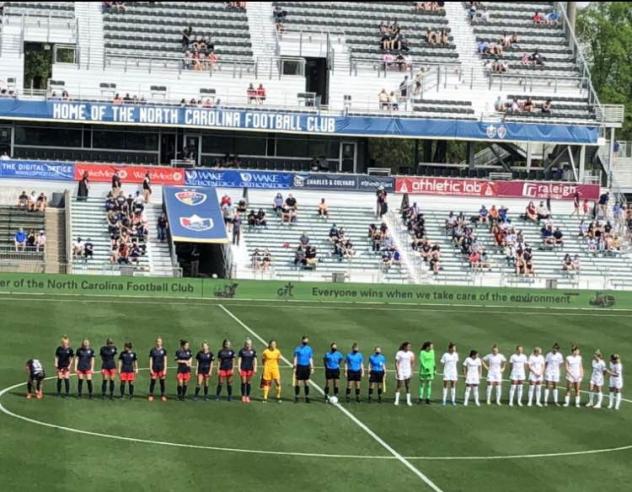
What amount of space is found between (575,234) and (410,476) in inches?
1775

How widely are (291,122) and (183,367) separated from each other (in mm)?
38608

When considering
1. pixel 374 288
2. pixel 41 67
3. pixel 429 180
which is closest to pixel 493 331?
pixel 374 288

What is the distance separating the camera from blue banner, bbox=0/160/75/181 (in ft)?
217

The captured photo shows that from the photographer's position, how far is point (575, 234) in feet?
231

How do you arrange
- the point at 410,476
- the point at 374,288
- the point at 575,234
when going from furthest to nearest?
the point at 575,234
the point at 374,288
the point at 410,476

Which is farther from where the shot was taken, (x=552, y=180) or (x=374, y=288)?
(x=552, y=180)

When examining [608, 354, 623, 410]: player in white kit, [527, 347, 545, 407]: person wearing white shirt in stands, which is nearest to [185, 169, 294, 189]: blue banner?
[527, 347, 545, 407]: person wearing white shirt in stands

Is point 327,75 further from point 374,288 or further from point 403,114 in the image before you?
point 374,288

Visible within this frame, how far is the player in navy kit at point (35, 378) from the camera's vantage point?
33062mm

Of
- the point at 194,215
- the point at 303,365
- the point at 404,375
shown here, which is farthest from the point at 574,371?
the point at 194,215

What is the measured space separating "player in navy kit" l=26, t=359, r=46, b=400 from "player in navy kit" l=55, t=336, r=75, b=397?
1.43 ft

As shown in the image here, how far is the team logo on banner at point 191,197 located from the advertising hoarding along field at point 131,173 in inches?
61.8

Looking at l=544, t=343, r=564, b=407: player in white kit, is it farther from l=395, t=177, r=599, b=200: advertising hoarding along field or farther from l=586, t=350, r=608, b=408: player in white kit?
l=395, t=177, r=599, b=200: advertising hoarding along field

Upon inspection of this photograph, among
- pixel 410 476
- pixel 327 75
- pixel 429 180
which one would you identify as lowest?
pixel 410 476
